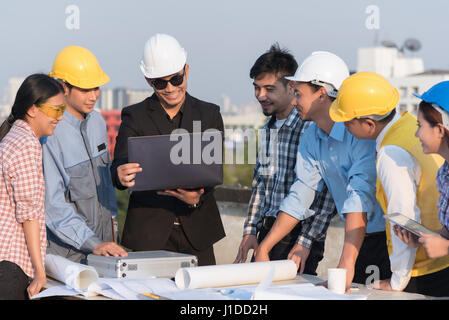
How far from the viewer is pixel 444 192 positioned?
125 inches

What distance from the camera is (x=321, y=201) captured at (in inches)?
169

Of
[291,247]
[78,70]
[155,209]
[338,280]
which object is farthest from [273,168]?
[338,280]

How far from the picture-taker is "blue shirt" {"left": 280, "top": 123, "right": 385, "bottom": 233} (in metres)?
3.65

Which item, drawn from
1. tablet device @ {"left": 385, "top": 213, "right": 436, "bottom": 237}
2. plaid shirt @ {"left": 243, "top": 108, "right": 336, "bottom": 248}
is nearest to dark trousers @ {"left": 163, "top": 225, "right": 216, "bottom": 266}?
plaid shirt @ {"left": 243, "top": 108, "right": 336, "bottom": 248}

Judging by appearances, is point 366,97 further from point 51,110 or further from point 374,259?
point 51,110

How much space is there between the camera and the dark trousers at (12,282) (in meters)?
3.40

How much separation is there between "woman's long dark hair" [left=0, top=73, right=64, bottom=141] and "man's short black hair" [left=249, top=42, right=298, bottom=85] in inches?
59.2

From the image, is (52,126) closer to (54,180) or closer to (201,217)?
(54,180)

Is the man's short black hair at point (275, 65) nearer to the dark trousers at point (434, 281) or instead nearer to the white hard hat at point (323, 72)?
the white hard hat at point (323, 72)

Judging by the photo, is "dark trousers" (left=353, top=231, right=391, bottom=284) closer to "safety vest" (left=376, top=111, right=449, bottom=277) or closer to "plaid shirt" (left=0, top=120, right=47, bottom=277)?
"safety vest" (left=376, top=111, right=449, bottom=277)

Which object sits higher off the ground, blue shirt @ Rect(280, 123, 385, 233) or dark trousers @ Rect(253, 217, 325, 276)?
blue shirt @ Rect(280, 123, 385, 233)

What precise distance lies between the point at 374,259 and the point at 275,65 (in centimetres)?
157
